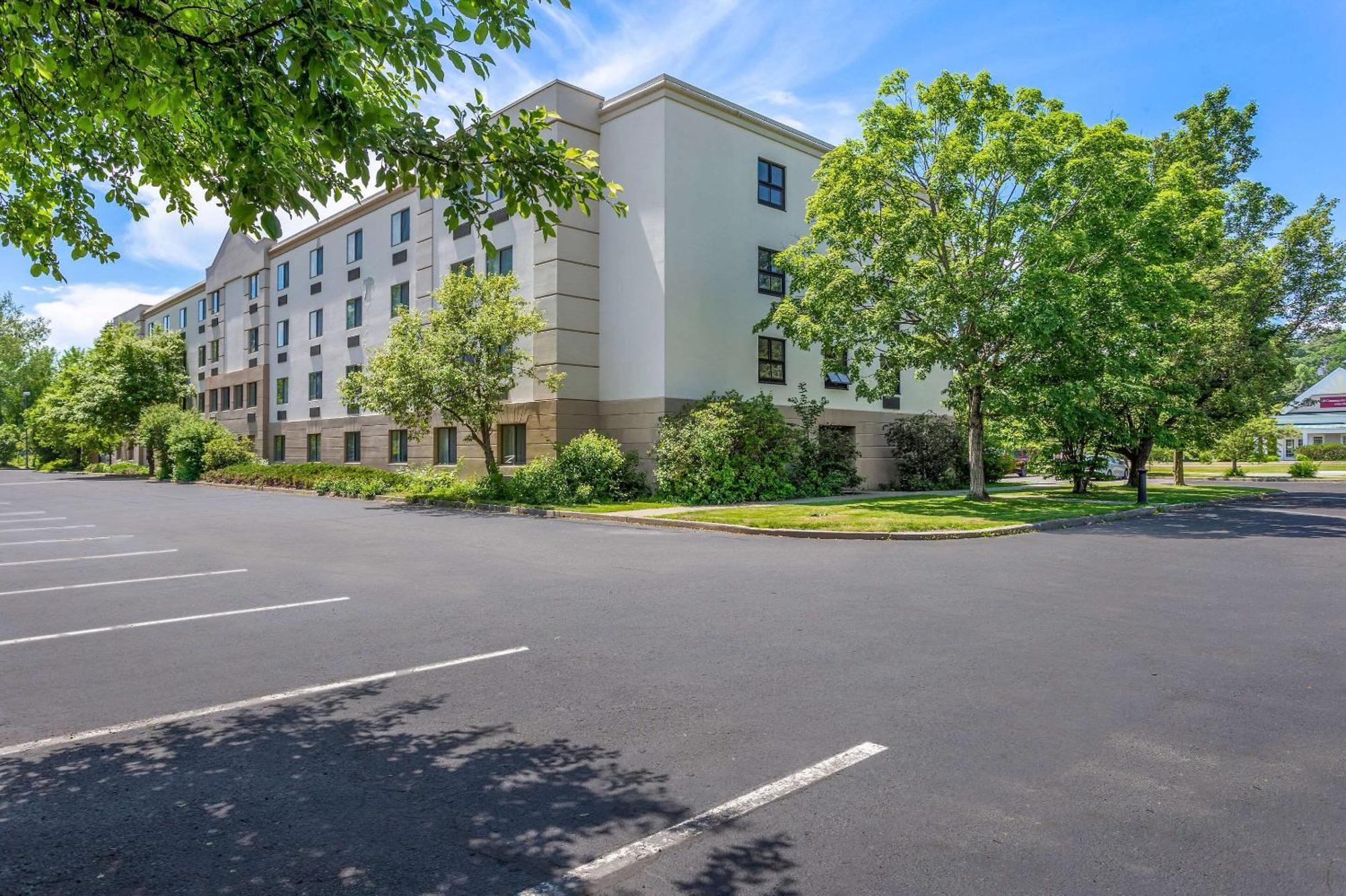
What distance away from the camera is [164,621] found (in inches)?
296

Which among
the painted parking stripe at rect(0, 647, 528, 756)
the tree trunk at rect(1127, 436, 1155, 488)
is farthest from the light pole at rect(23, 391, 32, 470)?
the tree trunk at rect(1127, 436, 1155, 488)

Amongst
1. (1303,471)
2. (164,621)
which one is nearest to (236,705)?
(164,621)

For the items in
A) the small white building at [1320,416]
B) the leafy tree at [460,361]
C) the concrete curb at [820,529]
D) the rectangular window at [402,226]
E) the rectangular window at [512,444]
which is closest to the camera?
the concrete curb at [820,529]

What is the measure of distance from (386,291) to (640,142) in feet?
46.3

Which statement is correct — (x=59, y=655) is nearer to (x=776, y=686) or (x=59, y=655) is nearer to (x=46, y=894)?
(x=46, y=894)

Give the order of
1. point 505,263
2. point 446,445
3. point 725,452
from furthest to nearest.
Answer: point 446,445 → point 505,263 → point 725,452

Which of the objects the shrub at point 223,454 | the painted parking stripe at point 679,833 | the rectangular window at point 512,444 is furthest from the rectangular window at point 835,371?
the shrub at point 223,454

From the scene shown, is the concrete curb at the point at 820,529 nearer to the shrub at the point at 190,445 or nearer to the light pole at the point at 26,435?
the shrub at the point at 190,445

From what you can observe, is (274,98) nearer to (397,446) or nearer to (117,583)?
(117,583)

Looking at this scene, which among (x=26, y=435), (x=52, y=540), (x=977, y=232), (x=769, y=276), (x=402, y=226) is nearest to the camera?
(x=52, y=540)

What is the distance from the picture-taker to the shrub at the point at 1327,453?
201ft

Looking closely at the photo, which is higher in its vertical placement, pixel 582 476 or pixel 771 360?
pixel 771 360

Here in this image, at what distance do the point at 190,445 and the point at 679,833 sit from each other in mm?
43704

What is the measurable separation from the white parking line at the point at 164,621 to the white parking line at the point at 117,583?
268cm
